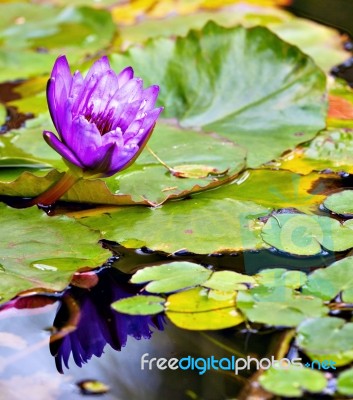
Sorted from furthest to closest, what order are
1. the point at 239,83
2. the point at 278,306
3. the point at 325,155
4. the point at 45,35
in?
1. the point at 45,35
2. the point at 239,83
3. the point at 325,155
4. the point at 278,306

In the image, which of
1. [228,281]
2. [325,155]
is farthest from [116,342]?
[325,155]

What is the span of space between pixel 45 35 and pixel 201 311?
1.45 metres

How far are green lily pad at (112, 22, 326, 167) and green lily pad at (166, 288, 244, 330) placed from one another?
1.74 feet

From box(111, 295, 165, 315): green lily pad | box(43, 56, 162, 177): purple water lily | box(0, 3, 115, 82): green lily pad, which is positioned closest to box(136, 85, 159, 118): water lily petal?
box(43, 56, 162, 177): purple water lily

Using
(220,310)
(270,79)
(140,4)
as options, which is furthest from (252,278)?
(140,4)

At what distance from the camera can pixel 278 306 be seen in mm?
1052

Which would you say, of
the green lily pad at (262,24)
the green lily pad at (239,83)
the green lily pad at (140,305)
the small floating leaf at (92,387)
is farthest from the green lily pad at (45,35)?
the small floating leaf at (92,387)

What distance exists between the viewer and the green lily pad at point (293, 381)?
0.90m

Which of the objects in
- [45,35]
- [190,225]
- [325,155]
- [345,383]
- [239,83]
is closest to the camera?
[345,383]

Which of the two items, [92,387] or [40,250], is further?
[40,250]

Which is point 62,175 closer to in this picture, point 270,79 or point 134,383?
point 134,383

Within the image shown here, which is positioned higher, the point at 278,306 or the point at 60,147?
the point at 60,147

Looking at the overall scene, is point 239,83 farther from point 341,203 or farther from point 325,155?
point 341,203

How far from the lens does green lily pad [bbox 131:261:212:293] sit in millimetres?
1115
